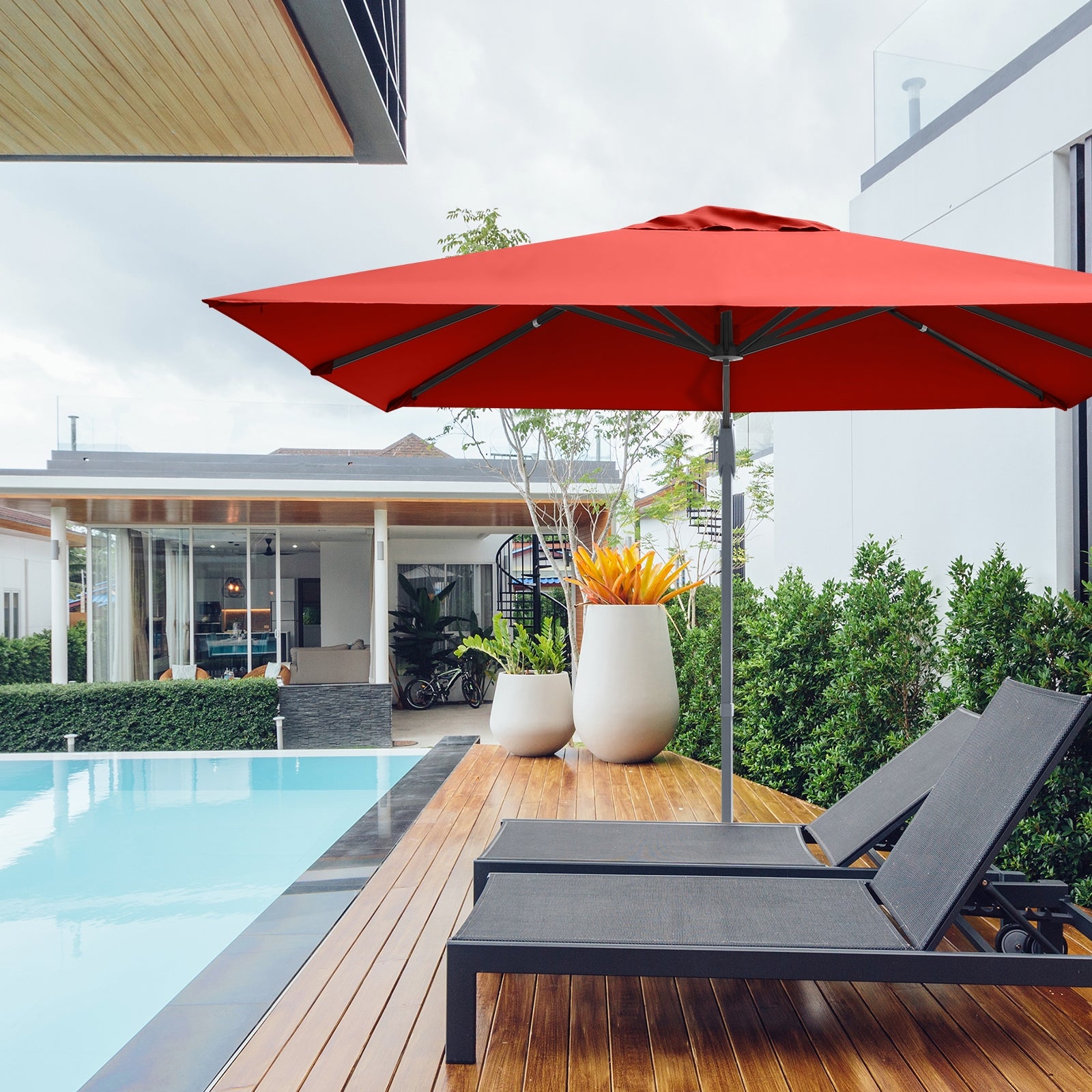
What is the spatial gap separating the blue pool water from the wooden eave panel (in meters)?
3.96

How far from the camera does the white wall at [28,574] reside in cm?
1912

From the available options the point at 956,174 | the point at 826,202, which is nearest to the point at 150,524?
the point at 956,174

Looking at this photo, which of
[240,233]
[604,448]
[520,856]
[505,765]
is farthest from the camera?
[240,233]

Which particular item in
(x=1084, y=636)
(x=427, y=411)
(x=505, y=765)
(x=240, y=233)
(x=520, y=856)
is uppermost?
→ (x=240, y=233)

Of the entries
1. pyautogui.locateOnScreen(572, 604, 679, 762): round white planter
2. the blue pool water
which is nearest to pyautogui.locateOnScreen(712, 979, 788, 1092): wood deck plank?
the blue pool water

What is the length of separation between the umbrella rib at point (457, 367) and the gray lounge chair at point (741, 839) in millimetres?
1708

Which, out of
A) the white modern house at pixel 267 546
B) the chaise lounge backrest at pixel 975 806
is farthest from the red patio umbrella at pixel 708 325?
the white modern house at pixel 267 546

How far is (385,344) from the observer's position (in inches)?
109

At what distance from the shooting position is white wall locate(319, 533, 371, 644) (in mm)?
16875

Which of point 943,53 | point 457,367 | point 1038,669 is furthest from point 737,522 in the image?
point 457,367

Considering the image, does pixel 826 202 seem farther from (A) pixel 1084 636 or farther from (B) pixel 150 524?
(A) pixel 1084 636

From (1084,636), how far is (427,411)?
9.51 metres

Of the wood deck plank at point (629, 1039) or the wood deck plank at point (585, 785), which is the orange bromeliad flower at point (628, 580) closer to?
the wood deck plank at point (585, 785)

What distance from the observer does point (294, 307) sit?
7.02ft
